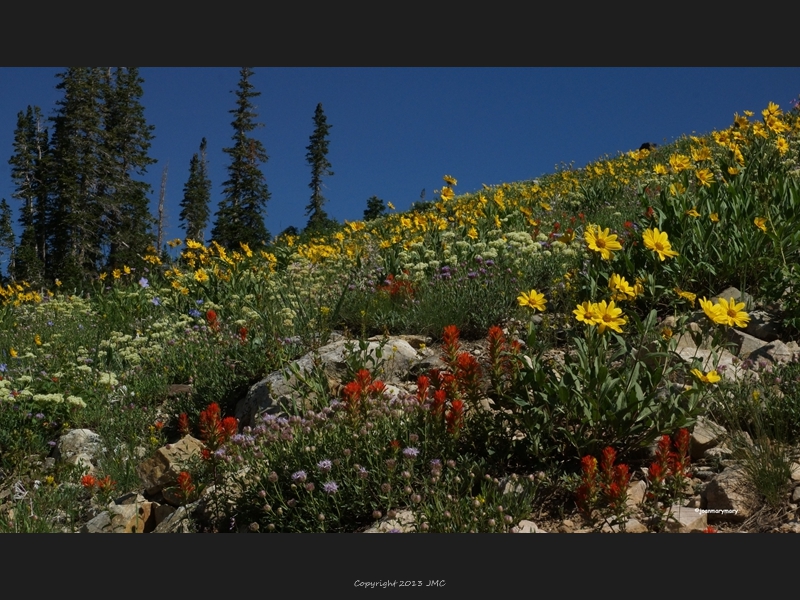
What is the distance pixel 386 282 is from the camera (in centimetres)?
743

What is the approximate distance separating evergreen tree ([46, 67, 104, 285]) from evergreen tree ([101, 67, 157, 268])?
208 millimetres

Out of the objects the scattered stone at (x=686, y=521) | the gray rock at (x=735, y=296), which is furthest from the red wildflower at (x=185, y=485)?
the gray rock at (x=735, y=296)

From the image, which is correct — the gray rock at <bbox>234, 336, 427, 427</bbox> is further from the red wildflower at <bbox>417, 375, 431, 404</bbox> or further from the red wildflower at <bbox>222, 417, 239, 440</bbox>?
the red wildflower at <bbox>417, 375, 431, 404</bbox>

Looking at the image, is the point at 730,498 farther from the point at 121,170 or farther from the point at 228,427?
the point at 121,170

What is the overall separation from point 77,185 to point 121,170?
2046mm

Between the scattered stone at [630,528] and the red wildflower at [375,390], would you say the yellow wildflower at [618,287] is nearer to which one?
the scattered stone at [630,528]

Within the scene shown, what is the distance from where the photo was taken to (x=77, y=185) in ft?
38.1

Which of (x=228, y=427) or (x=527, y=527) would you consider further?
(x=228, y=427)

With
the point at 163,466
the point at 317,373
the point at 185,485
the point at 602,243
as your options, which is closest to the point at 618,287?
the point at 602,243

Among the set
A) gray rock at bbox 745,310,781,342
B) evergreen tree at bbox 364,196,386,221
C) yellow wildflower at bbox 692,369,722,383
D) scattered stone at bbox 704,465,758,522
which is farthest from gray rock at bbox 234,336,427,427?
evergreen tree at bbox 364,196,386,221

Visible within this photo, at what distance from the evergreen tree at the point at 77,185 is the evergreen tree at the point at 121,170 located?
0.68 ft

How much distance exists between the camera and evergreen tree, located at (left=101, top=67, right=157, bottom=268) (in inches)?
487

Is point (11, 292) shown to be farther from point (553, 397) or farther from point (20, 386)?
point (553, 397)

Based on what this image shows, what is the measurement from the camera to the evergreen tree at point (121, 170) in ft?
40.5
